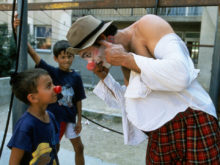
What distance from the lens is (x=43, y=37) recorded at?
10.3 metres

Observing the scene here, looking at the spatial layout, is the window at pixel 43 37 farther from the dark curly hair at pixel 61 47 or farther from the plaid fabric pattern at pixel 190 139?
the plaid fabric pattern at pixel 190 139

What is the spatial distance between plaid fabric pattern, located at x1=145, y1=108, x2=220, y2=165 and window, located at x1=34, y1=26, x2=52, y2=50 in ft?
32.4

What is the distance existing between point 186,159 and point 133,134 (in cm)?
35

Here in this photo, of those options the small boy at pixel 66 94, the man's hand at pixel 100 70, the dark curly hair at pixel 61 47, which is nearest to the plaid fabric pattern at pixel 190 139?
the man's hand at pixel 100 70

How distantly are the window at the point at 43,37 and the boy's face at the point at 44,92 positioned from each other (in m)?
9.32

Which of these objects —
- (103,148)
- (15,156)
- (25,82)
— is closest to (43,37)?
(103,148)

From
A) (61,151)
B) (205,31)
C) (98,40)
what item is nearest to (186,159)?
(98,40)

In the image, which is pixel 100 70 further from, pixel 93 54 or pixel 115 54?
pixel 115 54

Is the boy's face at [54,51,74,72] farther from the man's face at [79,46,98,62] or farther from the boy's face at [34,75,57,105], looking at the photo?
the man's face at [79,46,98,62]

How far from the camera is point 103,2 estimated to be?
203cm

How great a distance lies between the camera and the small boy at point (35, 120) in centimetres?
133

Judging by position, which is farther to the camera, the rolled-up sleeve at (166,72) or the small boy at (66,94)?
the small boy at (66,94)

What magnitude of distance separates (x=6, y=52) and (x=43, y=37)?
10.5ft

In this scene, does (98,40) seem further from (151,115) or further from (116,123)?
(116,123)
